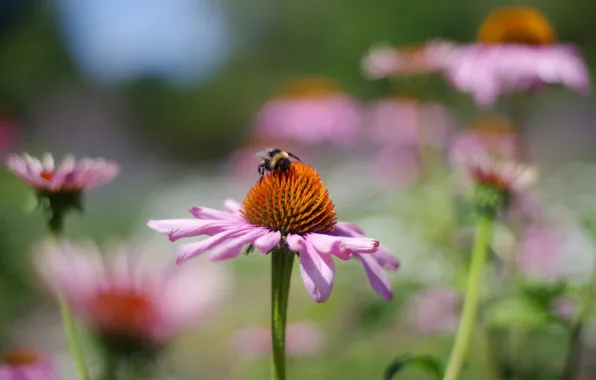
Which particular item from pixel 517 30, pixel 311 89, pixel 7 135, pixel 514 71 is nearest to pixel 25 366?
pixel 514 71

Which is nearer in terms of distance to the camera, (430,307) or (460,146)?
(430,307)

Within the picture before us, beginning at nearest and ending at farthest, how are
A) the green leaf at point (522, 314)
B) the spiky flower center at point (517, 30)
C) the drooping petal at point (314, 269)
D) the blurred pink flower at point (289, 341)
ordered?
the drooping petal at point (314, 269), the green leaf at point (522, 314), the spiky flower center at point (517, 30), the blurred pink flower at point (289, 341)

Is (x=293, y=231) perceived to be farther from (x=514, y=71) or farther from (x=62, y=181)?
(x=514, y=71)

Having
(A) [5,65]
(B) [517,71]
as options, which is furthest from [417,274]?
(A) [5,65]

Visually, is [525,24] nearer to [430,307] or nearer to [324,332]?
[430,307]

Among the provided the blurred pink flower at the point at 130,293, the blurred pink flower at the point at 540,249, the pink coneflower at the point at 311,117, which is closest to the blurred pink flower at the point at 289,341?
the blurred pink flower at the point at 540,249

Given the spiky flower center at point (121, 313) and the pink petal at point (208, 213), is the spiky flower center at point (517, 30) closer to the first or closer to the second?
the pink petal at point (208, 213)
